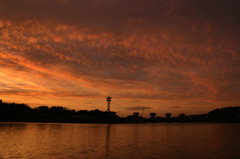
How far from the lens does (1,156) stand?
3572cm

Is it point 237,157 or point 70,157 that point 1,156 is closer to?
point 70,157

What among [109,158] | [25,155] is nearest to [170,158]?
[109,158]

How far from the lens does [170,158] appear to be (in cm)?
3728

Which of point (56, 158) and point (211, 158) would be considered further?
point (211, 158)

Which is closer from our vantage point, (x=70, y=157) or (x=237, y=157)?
(x=70, y=157)

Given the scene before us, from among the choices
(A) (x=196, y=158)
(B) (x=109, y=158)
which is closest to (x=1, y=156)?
(B) (x=109, y=158)

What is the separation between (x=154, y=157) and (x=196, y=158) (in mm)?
7832

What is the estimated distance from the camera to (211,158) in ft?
127

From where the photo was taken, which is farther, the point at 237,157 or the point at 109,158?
the point at 237,157

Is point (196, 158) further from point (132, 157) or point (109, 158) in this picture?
point (109, 158)

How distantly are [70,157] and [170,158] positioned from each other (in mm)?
17499

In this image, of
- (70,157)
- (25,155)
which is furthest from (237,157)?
(25,155)

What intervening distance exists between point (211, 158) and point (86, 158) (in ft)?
74.3

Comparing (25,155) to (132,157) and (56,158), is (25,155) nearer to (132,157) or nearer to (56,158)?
(56,158)
